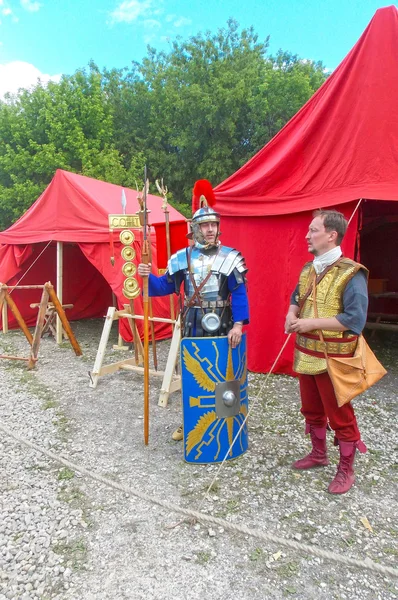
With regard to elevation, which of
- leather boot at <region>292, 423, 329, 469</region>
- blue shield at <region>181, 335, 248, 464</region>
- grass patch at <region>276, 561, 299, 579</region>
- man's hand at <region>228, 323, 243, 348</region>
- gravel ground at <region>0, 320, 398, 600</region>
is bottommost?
gravel ground at <region>0, 320, 398, 600</region>

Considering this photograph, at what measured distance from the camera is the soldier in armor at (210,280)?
9.34 feet

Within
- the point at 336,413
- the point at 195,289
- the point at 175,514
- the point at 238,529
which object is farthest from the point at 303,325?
the point at 175,514

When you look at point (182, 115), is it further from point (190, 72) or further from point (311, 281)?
point (311, 281)

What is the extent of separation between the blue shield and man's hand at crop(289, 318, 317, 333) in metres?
0.46

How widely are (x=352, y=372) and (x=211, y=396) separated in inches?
34.7

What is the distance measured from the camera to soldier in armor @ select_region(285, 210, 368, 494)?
2311 millimetres

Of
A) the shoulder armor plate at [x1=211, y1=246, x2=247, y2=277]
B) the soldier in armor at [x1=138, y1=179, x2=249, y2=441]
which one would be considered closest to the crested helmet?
the soldier in armor at [x1=138, y1=179, x2=249, y2=441]

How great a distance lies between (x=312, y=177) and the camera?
441 centimetres

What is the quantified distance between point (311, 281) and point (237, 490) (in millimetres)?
1338

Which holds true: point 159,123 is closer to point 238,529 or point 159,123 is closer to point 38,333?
point 38,333

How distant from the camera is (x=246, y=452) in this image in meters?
3.07

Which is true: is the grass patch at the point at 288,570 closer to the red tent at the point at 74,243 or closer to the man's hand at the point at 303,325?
the man's hand at the point at 303,325

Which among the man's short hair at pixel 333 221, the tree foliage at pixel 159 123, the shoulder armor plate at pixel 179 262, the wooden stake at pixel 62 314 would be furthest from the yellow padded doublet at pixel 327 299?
the tree foliage at pixel 159 123

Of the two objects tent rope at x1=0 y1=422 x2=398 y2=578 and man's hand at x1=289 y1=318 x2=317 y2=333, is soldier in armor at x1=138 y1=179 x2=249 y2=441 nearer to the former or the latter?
man's hand at x1=289 y1=318 x2=317 y2=333
